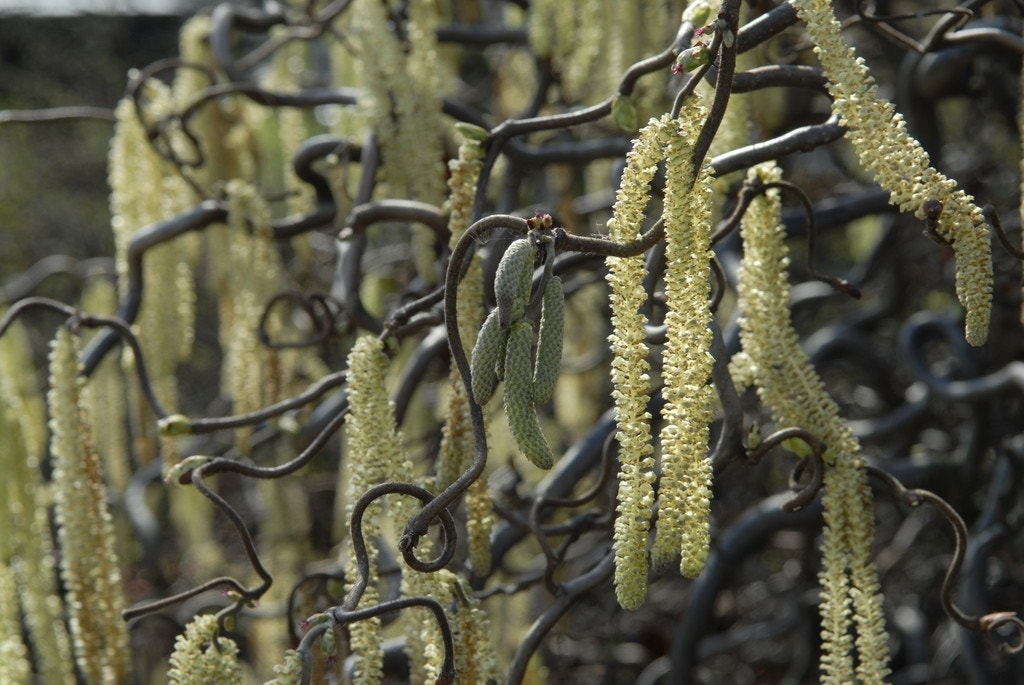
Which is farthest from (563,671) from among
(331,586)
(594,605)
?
(331,586)

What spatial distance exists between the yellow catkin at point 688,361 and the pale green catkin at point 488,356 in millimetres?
133

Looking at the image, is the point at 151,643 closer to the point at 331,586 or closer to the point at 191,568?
the point at 191,568

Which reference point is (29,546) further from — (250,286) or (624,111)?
(624,111)

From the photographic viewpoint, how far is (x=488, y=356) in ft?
2.55

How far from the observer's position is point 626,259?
0.80 meters

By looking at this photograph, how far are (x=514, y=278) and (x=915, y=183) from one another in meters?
0.31

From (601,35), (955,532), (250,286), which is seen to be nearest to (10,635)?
(250,286)

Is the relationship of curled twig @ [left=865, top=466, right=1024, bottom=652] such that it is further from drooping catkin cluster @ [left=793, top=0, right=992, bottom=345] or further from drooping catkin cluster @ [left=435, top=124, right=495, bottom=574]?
drooping catkin cluster @ [left=435, top=124, right=495, bottom=574]

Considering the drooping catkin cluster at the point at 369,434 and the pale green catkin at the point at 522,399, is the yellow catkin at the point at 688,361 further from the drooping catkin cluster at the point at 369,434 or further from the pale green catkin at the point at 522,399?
the drooping catkin cluster at the point at 369,434

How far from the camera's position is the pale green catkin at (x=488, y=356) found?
767 millimetres

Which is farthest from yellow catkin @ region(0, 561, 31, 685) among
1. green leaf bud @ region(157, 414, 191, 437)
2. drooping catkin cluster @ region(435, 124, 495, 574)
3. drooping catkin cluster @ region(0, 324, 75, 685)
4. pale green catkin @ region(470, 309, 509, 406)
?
pale green catkin @ region(470, 309, 509, 406)

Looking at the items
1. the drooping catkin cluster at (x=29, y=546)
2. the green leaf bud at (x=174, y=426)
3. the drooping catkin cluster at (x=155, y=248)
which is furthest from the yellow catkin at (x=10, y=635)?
the drooping catkin cluster at (x=155, y=248)

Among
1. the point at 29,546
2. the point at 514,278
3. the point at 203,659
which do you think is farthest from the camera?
the point at 29,546

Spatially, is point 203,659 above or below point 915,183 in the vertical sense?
below
